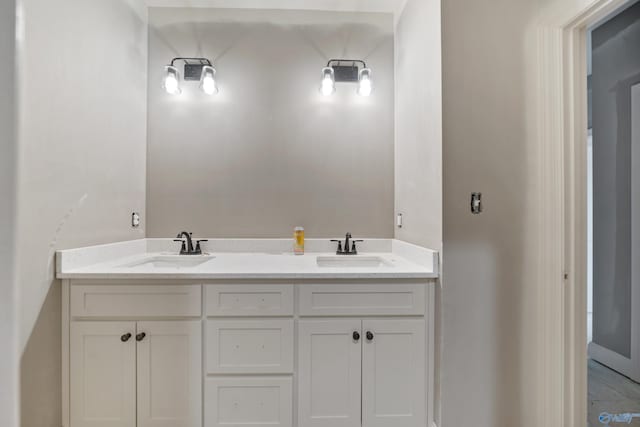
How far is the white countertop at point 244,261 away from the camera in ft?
4.54

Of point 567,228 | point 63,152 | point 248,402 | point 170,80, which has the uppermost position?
point 170,80

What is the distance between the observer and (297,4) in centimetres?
200

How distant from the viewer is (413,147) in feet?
5.66

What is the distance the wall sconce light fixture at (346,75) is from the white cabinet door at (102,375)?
169 cm

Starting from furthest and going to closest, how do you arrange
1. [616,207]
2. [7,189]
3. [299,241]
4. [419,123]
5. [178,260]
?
[616,207], [299,241], [178,260], [419,123], [7,189]

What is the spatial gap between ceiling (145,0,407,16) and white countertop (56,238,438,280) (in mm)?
1532

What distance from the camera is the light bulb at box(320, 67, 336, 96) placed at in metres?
1.93

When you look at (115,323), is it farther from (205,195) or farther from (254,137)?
(254,137)

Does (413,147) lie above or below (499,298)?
above

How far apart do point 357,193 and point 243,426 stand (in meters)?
1.42

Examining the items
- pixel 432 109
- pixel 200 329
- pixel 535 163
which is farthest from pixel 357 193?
pixel 200 329

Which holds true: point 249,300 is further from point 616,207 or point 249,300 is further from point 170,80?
point 616,207

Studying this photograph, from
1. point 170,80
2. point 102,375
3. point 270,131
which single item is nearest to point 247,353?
point 102,375

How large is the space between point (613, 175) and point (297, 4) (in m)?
2.45
